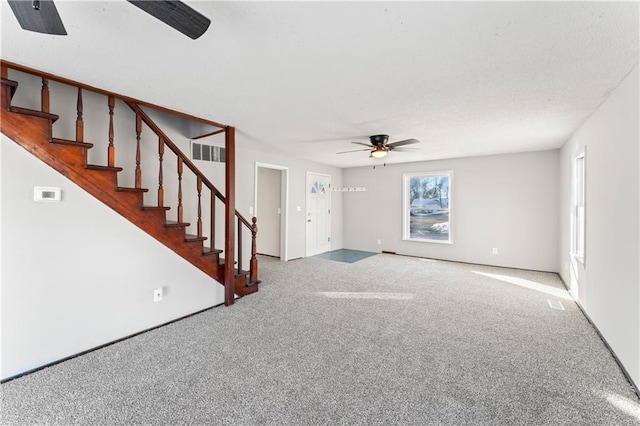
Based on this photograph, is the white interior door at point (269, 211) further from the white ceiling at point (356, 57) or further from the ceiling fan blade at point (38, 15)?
the ceiling fan blade at point (38, 15)

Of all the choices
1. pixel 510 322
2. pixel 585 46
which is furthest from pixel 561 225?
pixel 585 46

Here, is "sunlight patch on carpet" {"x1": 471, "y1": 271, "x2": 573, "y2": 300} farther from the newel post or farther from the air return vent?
the air return vent

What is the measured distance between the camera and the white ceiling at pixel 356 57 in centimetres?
150

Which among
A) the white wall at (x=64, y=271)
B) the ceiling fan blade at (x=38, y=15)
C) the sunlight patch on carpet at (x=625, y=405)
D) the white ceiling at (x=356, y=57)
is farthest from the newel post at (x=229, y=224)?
the sunlight patch on carpet at (x=625, y=405)

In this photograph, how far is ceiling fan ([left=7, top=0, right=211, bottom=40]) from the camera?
114cm

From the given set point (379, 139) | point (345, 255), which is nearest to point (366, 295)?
point (379, 139)

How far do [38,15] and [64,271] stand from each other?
2.01m

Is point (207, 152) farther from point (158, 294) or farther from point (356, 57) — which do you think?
point (356, 57)

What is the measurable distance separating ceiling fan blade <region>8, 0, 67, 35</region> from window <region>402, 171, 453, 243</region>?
249 inches

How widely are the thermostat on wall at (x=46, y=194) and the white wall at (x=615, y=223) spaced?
4542 millimetres

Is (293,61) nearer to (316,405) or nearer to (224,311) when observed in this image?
(316,405)

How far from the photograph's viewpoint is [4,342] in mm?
2084

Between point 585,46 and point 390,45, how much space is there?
49.6 inches

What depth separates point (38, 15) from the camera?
4.02ft
